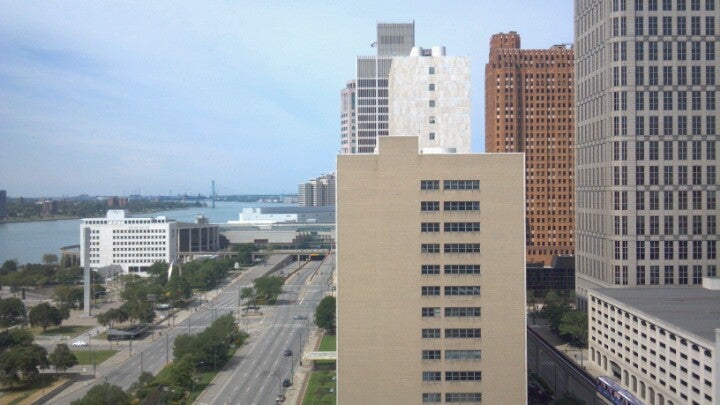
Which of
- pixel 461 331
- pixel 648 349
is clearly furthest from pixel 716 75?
pixel 461 331

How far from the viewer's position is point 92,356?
167 ft

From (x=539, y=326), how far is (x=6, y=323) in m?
50.8

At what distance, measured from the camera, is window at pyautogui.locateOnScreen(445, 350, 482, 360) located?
24.2 metres

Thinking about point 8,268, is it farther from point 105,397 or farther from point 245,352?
point 105,397

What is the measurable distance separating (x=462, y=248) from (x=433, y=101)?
6.68m

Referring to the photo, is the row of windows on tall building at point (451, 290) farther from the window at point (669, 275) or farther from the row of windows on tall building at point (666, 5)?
the row of windows on tall building at point (666, 5)

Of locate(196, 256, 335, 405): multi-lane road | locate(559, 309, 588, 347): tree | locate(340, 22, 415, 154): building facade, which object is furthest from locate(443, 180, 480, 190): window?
locate(340, 22, 415, 154): building facade

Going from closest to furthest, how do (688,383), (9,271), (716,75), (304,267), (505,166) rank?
(505,166)
(688,383)
(716,75)
(9,271)
(304,267)

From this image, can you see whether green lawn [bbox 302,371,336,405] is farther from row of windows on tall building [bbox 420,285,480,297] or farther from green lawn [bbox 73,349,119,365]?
green lawn [bbox 73,349,119,365]

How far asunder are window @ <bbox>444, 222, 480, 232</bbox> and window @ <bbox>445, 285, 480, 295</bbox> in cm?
217

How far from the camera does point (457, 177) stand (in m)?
24.3

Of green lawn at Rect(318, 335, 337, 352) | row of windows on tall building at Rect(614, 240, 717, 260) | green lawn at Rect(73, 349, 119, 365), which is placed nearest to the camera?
row of windows on tall building at Rect(614, 240, 717, 260)

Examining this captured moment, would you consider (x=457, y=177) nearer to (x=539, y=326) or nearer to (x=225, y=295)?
(x=539, y=326)

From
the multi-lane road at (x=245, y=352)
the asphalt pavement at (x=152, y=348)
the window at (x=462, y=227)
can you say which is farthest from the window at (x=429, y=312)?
the asphalt pavement at (x=152, y=348)
